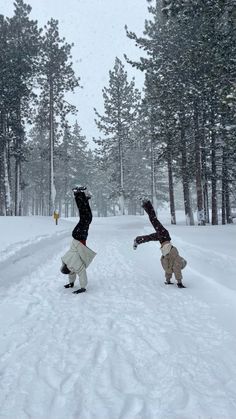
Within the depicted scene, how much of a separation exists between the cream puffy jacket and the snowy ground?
1.80ft

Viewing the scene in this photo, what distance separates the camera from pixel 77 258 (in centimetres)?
756

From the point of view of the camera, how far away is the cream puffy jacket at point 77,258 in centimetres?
748

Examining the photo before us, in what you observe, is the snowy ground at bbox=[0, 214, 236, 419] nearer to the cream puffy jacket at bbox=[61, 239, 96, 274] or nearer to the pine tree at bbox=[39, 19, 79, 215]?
the cream puffy jacket at bbox=[61, 239, 96, 274]

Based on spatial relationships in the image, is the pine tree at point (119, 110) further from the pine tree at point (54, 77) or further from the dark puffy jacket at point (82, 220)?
the dark puffy jacket at point (82, 220)

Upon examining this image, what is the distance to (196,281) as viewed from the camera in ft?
27.1

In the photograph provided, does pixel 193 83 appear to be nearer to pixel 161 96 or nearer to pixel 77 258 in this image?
pixel 161 96

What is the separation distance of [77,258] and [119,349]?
11.5ft

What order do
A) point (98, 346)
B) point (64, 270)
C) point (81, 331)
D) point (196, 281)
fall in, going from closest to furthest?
point (98, 346)
point (81, 331)
point (64, 270)
point (196, 281)

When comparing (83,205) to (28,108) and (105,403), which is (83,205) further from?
(28,108)

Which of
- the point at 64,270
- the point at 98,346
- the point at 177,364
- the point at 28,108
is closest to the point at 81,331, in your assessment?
the point at 98,346

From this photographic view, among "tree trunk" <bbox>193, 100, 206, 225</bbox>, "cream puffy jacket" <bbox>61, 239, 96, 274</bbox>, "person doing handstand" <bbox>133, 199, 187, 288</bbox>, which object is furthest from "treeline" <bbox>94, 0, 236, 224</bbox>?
"cream puffy jacket" <bbox>61, 239, 96, 274</bbox>

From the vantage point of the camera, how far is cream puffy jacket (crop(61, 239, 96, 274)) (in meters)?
7.48

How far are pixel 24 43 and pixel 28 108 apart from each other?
204 inches

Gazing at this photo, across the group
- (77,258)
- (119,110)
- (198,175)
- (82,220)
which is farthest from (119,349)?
(119,110)
